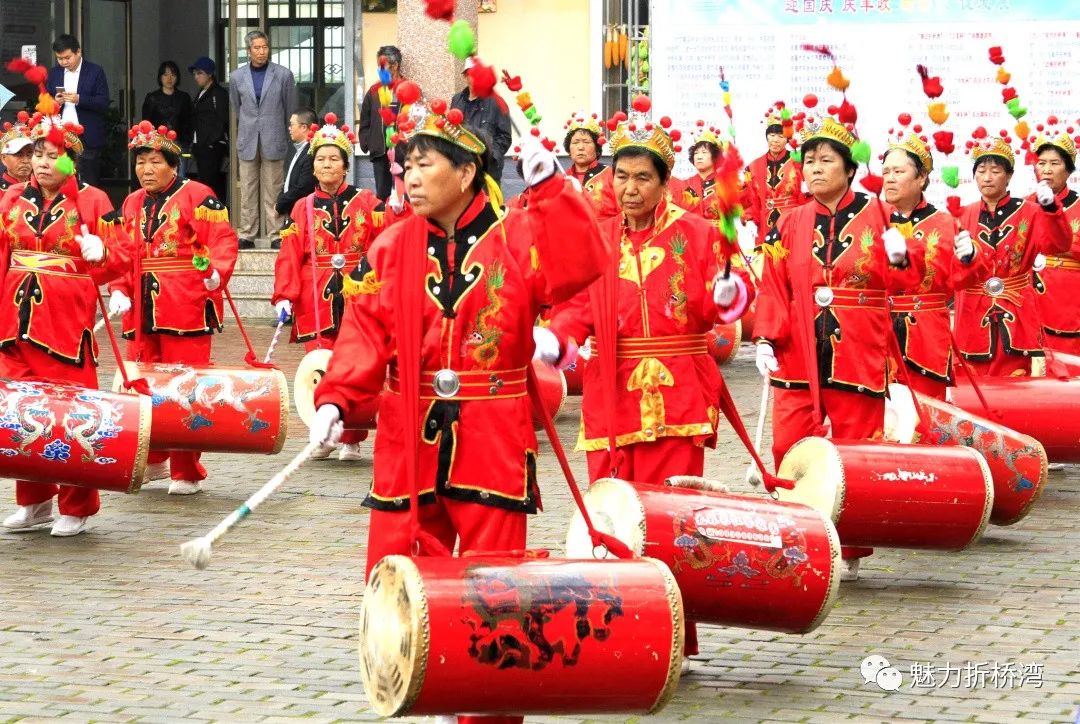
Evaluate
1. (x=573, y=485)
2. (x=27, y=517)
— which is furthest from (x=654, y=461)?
(x=27, y=517)

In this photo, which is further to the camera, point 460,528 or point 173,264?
point 173,264

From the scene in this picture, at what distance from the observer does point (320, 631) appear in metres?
6.96

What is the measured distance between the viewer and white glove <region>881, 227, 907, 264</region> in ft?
24.3

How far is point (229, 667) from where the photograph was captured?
254 inches

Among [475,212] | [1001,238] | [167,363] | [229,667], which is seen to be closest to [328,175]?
[167,363]

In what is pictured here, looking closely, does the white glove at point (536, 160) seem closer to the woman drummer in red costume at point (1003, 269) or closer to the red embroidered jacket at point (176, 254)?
the red embroidered jacket at point (176, 254)

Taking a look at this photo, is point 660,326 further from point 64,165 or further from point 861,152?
point 64,165

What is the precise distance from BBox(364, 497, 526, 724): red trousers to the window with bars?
45.3 feet

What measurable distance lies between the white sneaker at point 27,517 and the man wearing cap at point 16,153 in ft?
4.99

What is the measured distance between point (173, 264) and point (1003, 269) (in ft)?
16.1

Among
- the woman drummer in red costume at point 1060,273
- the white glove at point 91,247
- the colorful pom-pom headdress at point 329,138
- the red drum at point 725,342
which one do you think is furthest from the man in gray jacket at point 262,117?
the white glove at point 91,247

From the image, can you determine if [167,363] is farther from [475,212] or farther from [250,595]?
[475,212]

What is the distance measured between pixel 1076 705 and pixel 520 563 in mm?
2161

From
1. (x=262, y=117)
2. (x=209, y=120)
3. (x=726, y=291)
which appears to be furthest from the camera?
(x=209, y=120)
